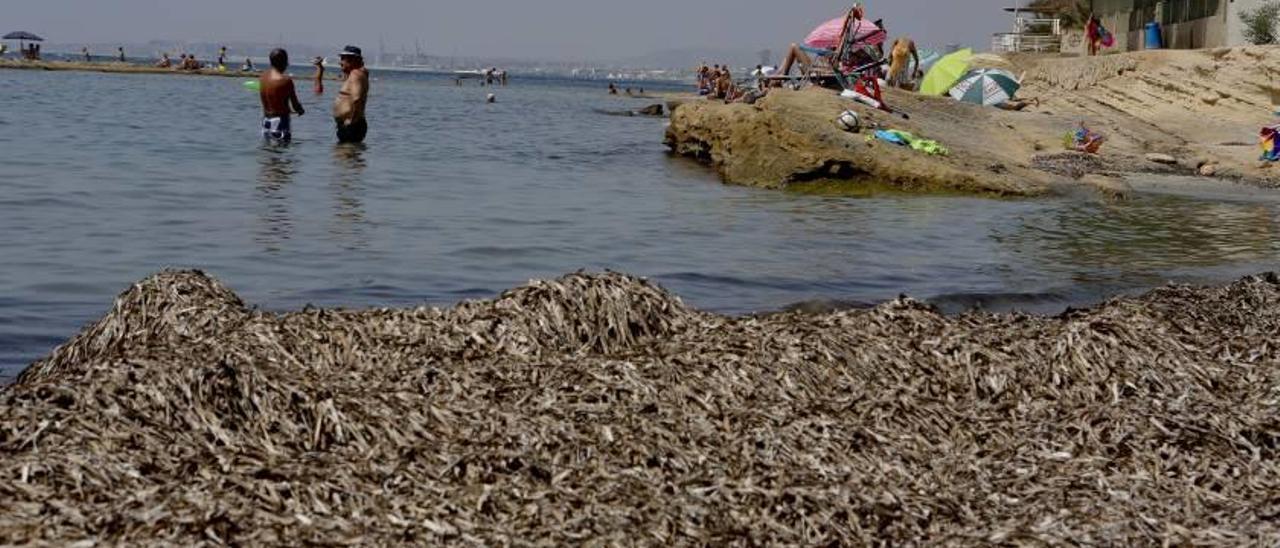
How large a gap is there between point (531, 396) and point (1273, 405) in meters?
3.12

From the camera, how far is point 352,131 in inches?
921

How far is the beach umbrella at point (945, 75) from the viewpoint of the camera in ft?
106

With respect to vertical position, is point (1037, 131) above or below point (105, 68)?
below

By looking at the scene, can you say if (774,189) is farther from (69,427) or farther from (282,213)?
(69,427)

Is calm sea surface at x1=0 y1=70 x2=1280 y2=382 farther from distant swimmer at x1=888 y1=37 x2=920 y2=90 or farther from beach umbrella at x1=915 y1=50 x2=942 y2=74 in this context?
beach umbrella at x1=915 y1=50 x2=942 y2=74

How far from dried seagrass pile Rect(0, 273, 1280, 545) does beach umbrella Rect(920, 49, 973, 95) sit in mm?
25566

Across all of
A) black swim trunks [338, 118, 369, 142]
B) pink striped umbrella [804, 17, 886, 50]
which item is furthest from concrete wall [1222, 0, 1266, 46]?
black swim trunks [338, 118, 369, 142]

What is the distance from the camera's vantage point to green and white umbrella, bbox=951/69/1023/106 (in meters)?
30.5

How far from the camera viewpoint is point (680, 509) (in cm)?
454

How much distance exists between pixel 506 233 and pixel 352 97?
8544mm

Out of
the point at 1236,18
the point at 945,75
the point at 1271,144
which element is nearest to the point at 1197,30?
the point at 1236,18

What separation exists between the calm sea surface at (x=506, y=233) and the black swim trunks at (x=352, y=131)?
9.5 inches

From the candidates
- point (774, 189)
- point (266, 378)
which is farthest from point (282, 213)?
point (266, 378)

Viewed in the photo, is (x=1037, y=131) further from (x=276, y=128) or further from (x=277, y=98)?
(x=277, y=98)
